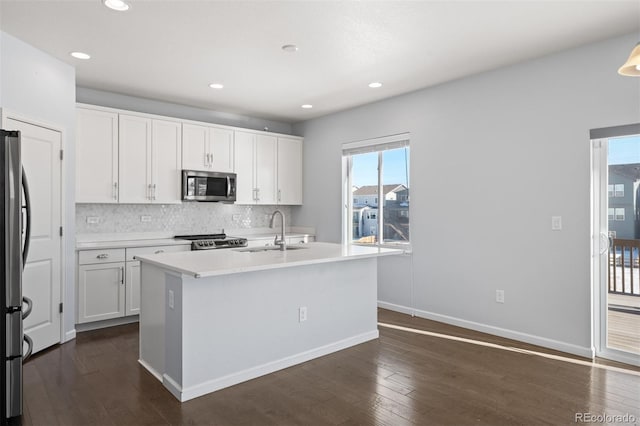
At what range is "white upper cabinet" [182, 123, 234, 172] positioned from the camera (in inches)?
200

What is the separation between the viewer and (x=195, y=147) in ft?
16.9

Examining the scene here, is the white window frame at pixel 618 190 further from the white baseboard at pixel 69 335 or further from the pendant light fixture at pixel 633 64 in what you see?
the white baseboard at pixel 69 335

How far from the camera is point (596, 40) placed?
10.9 feet

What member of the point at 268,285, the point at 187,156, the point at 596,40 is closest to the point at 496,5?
the point at 596,40

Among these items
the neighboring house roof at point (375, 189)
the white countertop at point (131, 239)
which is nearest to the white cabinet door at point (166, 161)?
the white countertop at point (131, 239)

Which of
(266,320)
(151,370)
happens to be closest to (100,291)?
(151,370)

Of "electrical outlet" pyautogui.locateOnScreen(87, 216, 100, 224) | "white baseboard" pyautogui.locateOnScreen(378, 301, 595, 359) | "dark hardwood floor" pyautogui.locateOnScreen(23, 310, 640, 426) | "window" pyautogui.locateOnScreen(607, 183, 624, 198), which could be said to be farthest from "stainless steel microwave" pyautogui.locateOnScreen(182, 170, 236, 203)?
"window" pyautogui.locateOnScreen(607, 183, 624, 198)

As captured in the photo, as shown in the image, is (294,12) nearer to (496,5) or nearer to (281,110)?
(496,5)

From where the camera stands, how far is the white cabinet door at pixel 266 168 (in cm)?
582

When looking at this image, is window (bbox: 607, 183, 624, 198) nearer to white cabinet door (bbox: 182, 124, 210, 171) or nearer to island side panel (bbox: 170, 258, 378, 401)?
island side panel (bbox: 170, 258, 378, 401)

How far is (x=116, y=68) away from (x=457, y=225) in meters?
3.81

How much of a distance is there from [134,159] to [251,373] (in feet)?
9.67

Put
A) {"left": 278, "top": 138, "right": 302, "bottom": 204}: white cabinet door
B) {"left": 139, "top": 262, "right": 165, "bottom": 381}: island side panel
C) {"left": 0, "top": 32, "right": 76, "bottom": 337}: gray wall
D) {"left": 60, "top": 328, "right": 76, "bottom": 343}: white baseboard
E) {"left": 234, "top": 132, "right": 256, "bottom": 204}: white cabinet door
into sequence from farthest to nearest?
{"left": 278, "top": 138, "right": 302, "bottom": 204}: white cabinet door
{"left": 234, "top": 132, "right": 256, "bottom": 204}: white cabinet door
{"left": 60, "top": 328, "right": 76, "bottom": 343}: white baseboard
{"left": 0, "top": 32, "right": 76, "bottom": 337}: gray wall
{"left": 139, "top": 262, "right": 165, "bottom": 381}: island side panel

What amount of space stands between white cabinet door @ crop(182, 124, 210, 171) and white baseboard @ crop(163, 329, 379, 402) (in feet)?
9.50
